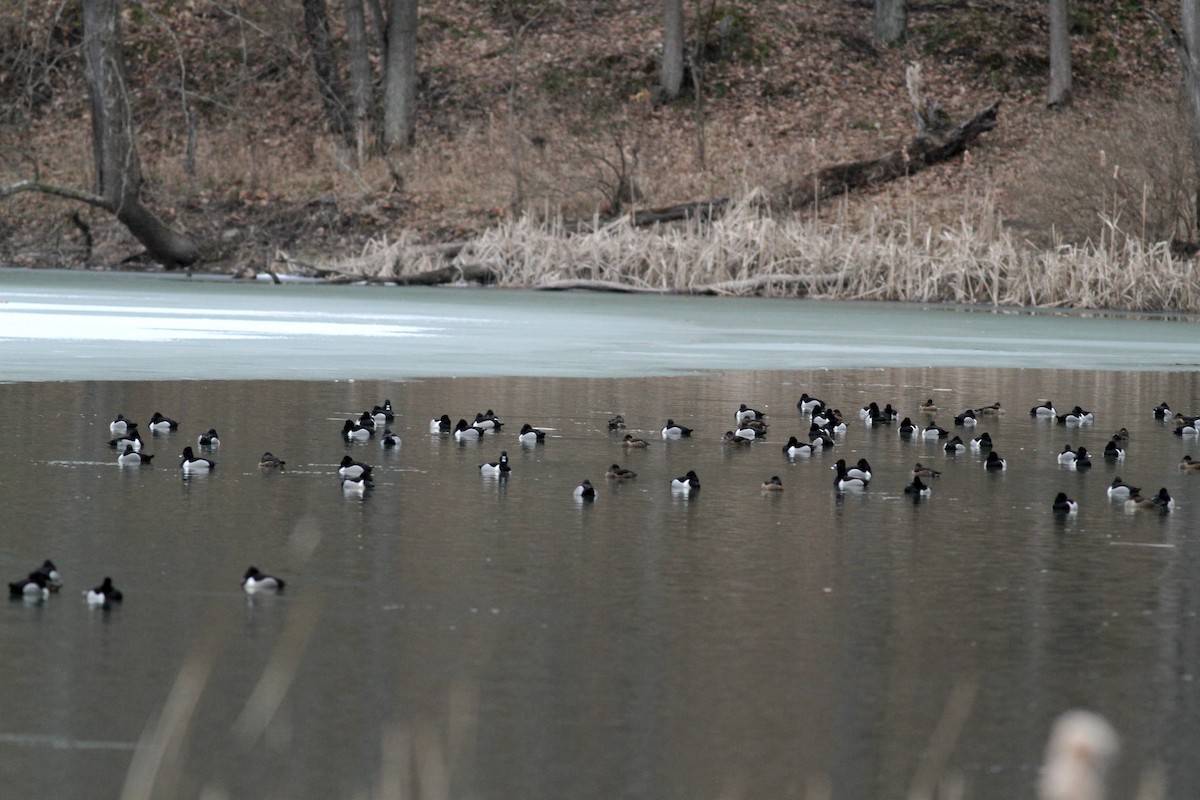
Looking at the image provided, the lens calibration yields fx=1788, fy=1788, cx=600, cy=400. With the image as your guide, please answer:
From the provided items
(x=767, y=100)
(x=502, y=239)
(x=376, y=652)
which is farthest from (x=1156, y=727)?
(x=767, y=100)

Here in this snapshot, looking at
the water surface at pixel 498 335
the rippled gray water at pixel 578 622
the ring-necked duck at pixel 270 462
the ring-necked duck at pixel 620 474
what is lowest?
the rippled gray water at pixel 578 622

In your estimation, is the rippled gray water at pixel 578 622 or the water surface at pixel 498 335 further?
the water surface at pixel 498 335

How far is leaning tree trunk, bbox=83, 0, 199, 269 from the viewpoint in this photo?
1216 inches

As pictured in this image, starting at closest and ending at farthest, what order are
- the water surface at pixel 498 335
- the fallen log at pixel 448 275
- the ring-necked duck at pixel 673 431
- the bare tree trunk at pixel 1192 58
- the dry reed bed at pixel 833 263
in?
the ring-necked duck at pixel 673 431 → the water surface at pixel 498 335 → the dry reed bed at pixel 833 263 → the bare tree trunk at pixel 1192 58 → the fallen log at pixel 448 275

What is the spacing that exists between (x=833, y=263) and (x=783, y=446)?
2033 cm

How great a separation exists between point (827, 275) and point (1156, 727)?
1030 inches

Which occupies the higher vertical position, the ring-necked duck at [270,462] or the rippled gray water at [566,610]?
the ring-necked duck at [270,462]

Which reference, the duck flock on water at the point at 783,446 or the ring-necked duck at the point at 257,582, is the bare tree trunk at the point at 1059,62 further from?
the ring-necked duck at the point at 257,582

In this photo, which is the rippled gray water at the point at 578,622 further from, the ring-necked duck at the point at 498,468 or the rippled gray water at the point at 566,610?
the ring-necked duck at the point at 498,468

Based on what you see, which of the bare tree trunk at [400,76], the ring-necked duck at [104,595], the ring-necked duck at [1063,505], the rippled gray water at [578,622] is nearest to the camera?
the rippled gray water at [578,622]

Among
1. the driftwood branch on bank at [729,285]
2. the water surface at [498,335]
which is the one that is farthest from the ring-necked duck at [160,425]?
the driftwood branch on bank at [729,285]

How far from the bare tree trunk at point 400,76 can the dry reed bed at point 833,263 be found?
9.19m

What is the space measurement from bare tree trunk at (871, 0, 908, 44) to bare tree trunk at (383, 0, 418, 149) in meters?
12.0

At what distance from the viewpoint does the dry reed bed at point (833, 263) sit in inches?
1078
